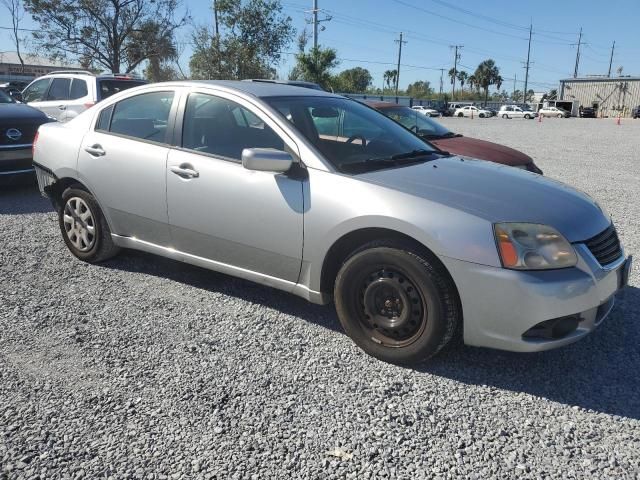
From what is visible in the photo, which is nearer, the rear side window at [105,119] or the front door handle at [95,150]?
the front door handle at [95,150]

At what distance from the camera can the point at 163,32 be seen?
34281 millimetres

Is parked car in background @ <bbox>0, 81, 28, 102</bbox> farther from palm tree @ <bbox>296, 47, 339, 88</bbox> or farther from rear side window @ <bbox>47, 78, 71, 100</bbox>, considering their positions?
palm tree @ <bbox>296, 47, 339, 88</bbox>

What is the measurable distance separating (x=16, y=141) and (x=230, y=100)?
5054 millimetres

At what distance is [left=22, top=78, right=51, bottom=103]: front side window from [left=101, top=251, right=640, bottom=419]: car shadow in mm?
9182

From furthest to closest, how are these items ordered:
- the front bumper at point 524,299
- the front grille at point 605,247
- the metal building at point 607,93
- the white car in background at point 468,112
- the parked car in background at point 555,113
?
the metal building at point 607,93
the white car in background at point 468,112
the parked car in background at point 555,113
the front grille at point 605,247
the front bumper at point 524,299

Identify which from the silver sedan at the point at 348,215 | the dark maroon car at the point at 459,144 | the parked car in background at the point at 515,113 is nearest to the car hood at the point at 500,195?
the silver sedan at the point at 348,215

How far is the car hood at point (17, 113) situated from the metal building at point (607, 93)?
238 feet

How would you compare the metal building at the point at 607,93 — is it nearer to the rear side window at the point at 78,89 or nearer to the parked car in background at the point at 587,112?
the parked car in background at the point at 587,112

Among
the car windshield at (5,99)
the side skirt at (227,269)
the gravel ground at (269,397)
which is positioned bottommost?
the gravel ground at (269,397)

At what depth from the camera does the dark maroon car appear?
23.8ft

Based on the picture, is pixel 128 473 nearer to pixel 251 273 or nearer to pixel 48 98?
pixel 251 273

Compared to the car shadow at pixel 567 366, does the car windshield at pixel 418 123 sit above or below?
above

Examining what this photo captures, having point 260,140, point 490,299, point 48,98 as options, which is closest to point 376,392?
point 490,299

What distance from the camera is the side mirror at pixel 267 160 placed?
3.22m
